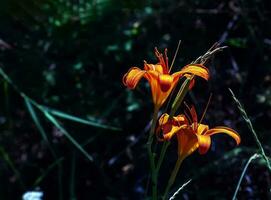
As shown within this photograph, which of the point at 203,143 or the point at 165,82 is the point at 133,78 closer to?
the point at 165,82

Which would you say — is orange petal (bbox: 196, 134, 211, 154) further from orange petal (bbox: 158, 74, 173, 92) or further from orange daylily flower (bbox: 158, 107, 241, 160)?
orange petal (bbox: 158, 74, 173, 92)

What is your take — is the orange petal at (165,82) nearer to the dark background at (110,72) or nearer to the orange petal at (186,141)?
the orange petal at (186,141)

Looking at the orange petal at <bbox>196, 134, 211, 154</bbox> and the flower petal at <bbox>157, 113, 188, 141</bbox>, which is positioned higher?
the flower petal at <bbox>157, 113, 188, 141</bbox>

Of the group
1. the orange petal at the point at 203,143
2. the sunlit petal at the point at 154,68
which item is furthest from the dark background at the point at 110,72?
the orange petal at the point at 203,143

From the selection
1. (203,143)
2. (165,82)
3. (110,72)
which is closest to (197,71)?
(165,82)

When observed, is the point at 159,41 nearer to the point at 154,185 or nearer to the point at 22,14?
the point at 22,14

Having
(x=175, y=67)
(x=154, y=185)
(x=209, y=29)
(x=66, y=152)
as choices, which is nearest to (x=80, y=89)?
(x=66, y=152)

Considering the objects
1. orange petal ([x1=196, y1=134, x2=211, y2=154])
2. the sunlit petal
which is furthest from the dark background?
orange petal ([x1=196, y1=134, x2=211, y2=154])
